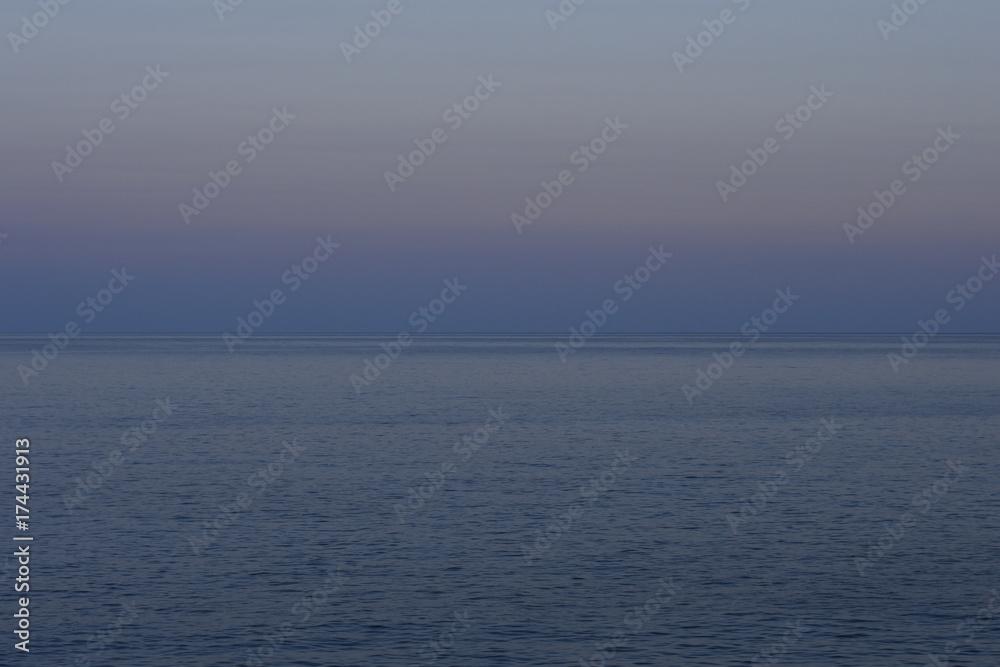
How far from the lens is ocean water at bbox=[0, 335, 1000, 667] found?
97.6ft

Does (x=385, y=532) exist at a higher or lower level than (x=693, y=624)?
higher

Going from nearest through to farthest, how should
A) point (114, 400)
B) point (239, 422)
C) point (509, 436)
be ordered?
point (509, 436)
point (239, 422)
point (114, 400)

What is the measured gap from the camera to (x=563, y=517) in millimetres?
45094

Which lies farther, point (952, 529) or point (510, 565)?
point (952, 529)

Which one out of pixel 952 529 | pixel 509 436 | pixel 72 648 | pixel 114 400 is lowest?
pixel 72 648

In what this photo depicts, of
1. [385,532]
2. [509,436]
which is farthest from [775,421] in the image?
[385,532]

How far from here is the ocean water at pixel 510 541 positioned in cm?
2975

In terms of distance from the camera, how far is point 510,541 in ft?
133

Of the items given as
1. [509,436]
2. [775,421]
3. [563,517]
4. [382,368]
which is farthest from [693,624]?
[382,368]

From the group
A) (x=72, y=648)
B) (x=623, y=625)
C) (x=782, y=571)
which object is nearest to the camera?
(x=72, y=648)

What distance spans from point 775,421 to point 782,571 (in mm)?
51662

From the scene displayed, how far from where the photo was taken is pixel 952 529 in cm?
4281

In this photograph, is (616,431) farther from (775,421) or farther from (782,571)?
(782,571)

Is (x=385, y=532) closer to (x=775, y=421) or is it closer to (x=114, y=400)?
(x=775, y=421)
